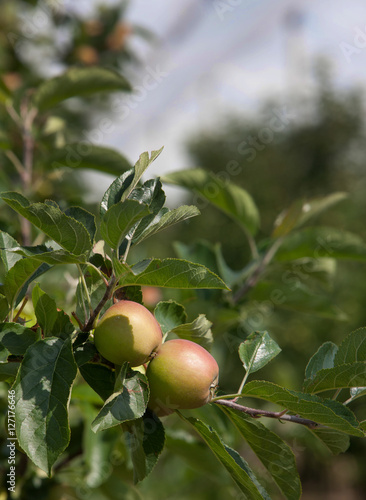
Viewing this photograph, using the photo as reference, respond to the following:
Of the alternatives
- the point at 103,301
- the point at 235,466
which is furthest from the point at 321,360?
the point at 103,301

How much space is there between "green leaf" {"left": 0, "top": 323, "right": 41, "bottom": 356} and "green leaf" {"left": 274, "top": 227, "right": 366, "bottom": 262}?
693 millimetres

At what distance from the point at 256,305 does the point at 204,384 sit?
0.65 m

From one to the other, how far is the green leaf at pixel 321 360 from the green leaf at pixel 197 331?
11 cm

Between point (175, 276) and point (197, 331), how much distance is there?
0.34 ft

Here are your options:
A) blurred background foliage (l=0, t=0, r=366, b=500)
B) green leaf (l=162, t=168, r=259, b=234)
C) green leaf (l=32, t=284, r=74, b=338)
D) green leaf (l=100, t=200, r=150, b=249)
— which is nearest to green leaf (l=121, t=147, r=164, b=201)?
green leaf (l=100, t=200, r=150, b=249)

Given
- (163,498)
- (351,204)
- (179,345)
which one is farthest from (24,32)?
(351,204)

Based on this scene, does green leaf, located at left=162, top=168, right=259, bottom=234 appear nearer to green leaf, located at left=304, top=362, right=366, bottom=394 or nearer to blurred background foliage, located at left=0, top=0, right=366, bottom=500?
blurred background foliage, located at left=0, top=0, right=366, bottom=500

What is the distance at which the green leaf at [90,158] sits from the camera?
1.05 m

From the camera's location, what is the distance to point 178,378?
19.0 inches

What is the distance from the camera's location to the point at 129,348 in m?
0.47

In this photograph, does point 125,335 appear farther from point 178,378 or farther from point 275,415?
point 275,415

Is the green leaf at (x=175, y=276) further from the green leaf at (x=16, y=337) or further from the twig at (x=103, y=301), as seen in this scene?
the green leaf at (x=16, y=337)

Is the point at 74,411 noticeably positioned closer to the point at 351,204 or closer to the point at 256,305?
the point at 256,305

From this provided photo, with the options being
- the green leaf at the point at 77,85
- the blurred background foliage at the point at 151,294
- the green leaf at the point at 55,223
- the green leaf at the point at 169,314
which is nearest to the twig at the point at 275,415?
the green leaf at the point at 169,314
